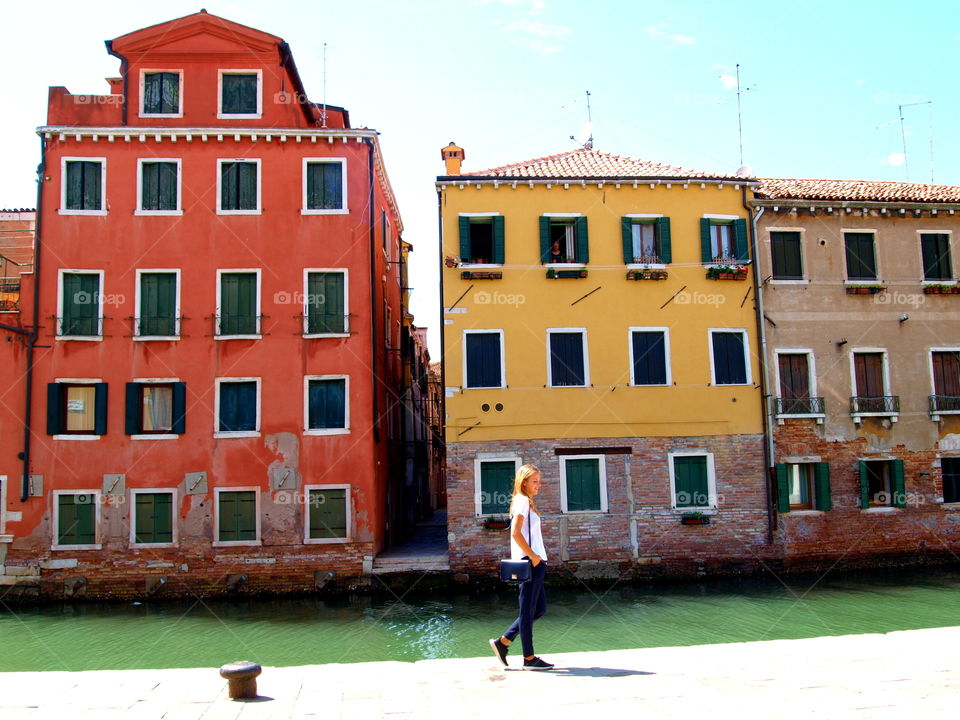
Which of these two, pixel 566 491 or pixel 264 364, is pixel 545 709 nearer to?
pixel 566 491

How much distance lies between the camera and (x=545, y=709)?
19.4 feet

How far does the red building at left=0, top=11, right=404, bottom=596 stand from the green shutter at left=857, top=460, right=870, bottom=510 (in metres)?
12.0

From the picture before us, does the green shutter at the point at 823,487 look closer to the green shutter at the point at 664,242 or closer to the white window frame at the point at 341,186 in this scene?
the green shutter at the point at 664,242

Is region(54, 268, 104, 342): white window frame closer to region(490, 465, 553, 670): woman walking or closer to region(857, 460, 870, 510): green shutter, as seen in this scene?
Answer: region(490, 465, 553, 670): woman walking

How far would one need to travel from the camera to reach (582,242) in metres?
19.2

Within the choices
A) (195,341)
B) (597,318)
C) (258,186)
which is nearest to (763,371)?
(597,318)

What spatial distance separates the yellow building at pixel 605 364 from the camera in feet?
60.6

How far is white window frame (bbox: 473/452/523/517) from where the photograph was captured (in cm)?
1831

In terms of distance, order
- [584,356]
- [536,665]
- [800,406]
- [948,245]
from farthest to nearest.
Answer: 1. [948,245]
2. [800,406]
3. [584,356]
4. [536,665]

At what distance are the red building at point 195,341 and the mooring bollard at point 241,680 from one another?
38.7 feet

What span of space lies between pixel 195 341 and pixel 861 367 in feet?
54.7

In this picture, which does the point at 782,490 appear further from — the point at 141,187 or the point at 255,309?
the point at 141,187

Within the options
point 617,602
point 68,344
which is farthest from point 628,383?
point 68,344

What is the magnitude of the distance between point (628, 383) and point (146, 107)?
1380 centimetres
